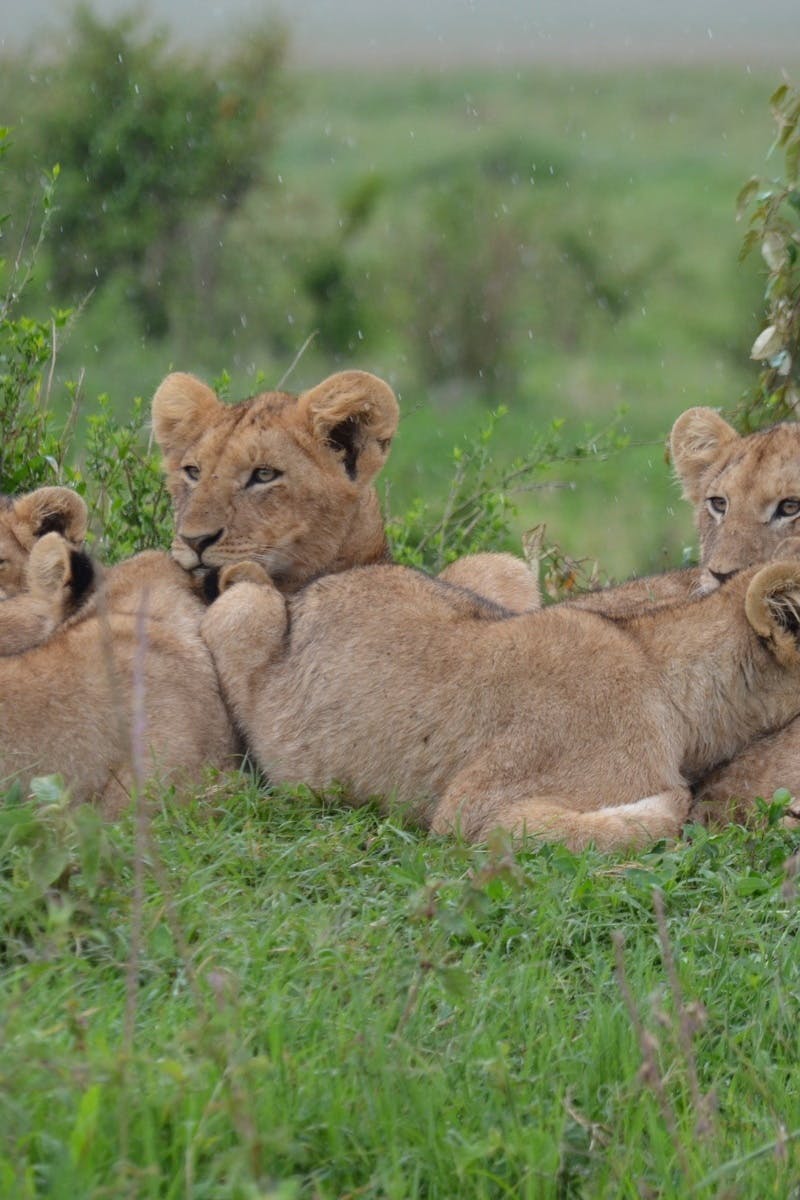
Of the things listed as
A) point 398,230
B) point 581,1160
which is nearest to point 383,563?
point 581,1160

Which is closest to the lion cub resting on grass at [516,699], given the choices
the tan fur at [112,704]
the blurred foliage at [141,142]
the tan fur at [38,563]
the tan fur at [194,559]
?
the tan fur at [112,704]

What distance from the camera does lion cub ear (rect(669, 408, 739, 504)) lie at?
636 cm

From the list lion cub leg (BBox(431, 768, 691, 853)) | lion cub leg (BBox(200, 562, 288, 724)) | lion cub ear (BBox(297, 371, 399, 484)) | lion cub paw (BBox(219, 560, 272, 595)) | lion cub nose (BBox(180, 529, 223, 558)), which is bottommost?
lion cub leg (BBox(431, 768, 691, 853))

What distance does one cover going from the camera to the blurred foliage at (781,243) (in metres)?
6.34

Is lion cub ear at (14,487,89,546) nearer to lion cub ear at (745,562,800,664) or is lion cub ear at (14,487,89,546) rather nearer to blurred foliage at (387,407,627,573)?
blurred foliage at (387,407,627,573)

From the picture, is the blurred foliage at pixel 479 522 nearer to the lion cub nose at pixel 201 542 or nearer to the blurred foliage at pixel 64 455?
the blurred foliage at pixel 64 455

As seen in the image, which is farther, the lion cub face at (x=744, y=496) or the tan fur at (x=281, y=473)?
the lion cub face at (x=744, y=496)

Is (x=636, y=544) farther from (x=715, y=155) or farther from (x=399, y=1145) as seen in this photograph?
(x=715, y=155)

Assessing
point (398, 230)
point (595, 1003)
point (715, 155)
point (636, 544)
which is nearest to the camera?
point (595, 1003)

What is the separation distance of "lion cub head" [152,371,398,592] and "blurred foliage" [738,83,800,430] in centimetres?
145

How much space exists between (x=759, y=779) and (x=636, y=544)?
27.5ft

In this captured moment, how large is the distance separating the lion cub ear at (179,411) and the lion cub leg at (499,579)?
0.92 metres

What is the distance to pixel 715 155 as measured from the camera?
27.7 m

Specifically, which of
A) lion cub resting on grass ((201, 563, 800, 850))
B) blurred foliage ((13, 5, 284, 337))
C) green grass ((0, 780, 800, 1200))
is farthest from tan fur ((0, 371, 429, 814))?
blurred foliage ((13, 5, 284, 337))
